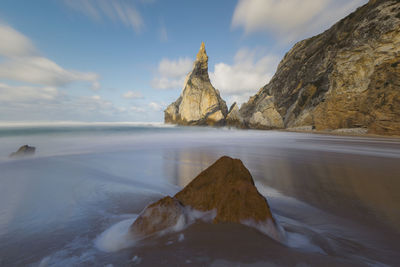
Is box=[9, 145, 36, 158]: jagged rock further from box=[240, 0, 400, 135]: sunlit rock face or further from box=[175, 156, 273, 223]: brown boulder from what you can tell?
box=[240, 0, 400, 135]: sunlit rock face

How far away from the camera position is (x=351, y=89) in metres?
13.6

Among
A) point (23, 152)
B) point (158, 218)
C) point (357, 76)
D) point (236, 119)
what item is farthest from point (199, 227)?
point (236, 119)

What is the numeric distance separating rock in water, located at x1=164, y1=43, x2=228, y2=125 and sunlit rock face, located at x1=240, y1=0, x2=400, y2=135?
18.6 metres

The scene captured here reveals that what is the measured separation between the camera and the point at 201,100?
128 feet

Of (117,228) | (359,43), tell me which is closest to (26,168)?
(117,228)

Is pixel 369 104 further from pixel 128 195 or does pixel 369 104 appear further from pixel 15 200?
pixel 15 200

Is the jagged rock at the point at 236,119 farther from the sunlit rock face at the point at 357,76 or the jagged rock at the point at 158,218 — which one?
the jagged rock at the point at 158,218

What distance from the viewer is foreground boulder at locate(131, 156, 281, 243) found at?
131cm

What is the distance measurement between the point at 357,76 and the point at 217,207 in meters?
18.1

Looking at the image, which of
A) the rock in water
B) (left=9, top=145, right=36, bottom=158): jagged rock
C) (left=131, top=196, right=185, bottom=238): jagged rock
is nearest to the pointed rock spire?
→ the rock in water

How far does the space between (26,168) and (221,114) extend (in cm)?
3609

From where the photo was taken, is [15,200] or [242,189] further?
[15,200]

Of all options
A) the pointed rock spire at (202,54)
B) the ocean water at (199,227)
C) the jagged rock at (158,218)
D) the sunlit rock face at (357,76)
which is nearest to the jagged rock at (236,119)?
the sunlit rock face at (357,76)

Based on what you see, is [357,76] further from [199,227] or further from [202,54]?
[202,54]
